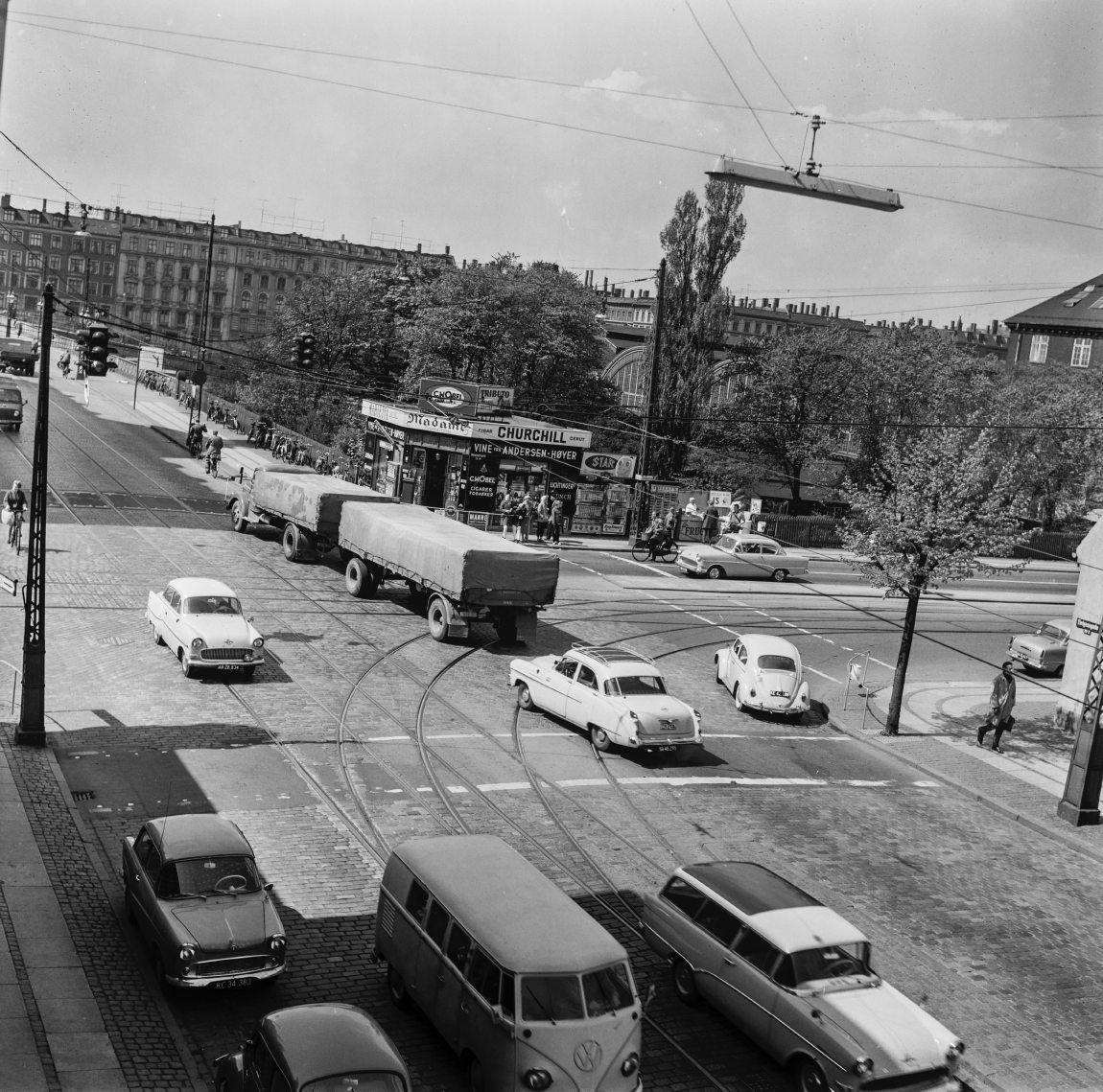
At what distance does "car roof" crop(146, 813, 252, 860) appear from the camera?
46.6 feet

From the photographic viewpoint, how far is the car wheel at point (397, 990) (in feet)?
43.5

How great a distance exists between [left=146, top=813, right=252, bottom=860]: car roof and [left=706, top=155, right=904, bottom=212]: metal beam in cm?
1151

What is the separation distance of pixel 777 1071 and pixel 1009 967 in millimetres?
4854

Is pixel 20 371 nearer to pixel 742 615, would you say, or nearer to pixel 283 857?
pixel 742 615

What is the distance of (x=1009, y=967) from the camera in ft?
52.7

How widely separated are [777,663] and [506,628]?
6607mm

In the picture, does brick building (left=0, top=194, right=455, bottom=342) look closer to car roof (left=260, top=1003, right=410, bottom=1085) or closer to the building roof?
the building roof

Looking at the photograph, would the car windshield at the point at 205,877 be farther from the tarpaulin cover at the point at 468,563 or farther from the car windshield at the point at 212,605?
the tarpaulin cover at the point at 468,563

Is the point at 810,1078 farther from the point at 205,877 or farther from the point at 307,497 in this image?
the point at 307,497

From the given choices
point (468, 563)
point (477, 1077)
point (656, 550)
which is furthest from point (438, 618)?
point (477, 1077)

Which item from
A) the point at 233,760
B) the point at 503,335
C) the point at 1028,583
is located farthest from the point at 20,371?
the point at 233,760

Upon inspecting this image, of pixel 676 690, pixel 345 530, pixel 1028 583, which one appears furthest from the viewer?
pixel 1028 583

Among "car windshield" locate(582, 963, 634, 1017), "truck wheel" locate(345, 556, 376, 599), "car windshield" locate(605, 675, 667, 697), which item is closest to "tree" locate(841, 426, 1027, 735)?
"car windshield" locate(605, 675, 667, 697)

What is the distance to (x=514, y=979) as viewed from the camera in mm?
11336
